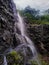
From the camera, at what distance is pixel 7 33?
18625 mm

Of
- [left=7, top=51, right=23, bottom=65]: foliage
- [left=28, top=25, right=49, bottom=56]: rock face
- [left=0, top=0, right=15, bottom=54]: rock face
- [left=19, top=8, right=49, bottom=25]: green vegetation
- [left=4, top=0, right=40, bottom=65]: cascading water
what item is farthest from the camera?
[left=19, top=8, right=49, bottom=25]: green vegetation

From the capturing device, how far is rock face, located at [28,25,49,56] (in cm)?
2311

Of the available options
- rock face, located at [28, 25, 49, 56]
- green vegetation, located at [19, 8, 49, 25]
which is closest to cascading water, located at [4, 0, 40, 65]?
rock face, located at [28, 25, 49, 56]

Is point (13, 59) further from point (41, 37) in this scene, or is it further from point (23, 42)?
point (41, 37)

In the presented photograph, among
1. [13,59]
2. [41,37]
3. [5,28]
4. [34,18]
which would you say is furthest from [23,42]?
[34,18]

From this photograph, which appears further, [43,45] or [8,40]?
[43,45]

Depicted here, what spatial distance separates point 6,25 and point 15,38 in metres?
1.76

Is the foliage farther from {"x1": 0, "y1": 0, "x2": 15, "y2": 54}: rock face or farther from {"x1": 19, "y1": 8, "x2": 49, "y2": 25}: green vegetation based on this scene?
{"x1": 19, "y1": 8, "x2": 49, "y2": 25}: green vegetation

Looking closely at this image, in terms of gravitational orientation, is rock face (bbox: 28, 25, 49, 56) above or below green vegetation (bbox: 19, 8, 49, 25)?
below

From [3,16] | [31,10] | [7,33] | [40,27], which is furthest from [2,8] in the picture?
[31,10]

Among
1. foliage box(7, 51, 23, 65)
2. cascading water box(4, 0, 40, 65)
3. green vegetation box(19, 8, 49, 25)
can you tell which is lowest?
foliage box(7, 51, 23, 65)

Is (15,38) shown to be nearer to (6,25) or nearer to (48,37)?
(6,25)

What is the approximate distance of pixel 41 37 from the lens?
24.4m

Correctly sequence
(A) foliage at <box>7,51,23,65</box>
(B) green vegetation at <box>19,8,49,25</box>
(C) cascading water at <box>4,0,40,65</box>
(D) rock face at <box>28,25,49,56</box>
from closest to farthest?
(A) foliage at <box>7,51,23,65</box> < (C) cascading water at <box>4,0,40,65</box> < (D) rock face at <box>28,25,49,56</box> < (B) green vegetation at <box>19,8,49,25</box>
